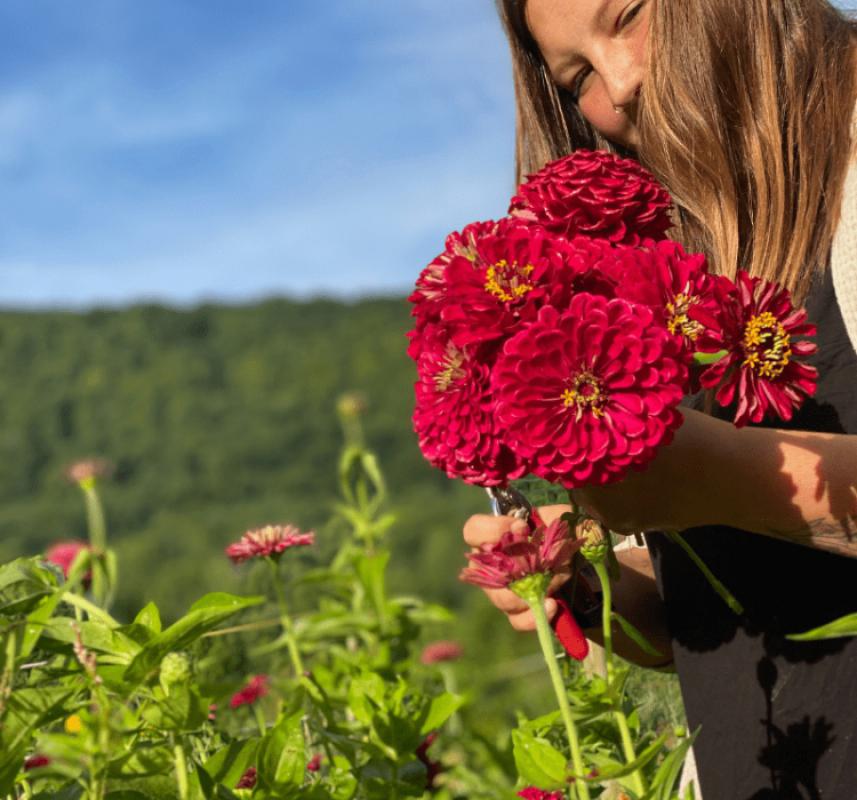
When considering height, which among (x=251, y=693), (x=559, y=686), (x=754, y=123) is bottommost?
(x=251, y=693)

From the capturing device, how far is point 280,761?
0.85m

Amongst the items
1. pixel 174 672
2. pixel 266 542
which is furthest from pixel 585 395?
pixel 266 542

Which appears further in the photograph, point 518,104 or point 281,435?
point 281,435

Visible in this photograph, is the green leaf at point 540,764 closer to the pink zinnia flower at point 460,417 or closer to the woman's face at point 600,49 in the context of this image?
the pink zinnia flower at point 460,417

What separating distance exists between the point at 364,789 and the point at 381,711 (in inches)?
3.4

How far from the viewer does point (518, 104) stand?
145 centimetres

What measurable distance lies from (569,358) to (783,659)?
1.44ft

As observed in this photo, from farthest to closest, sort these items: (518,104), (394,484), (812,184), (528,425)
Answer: (394,484) < (518,104) < (812,184) < (528,425)

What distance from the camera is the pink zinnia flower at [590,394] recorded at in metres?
0.66

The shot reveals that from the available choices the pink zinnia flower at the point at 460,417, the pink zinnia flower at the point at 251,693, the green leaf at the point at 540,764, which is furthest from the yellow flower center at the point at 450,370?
the pink zinnia flower at the point at 251,693

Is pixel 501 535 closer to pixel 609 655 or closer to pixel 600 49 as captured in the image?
pixel 609 655

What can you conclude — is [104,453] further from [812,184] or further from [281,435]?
[812,184]

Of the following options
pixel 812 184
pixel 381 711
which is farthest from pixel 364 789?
pixel 812 184

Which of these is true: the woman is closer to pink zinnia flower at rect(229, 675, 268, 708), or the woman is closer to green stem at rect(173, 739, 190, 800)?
green stem at rect(173, 739, 190, 800)
